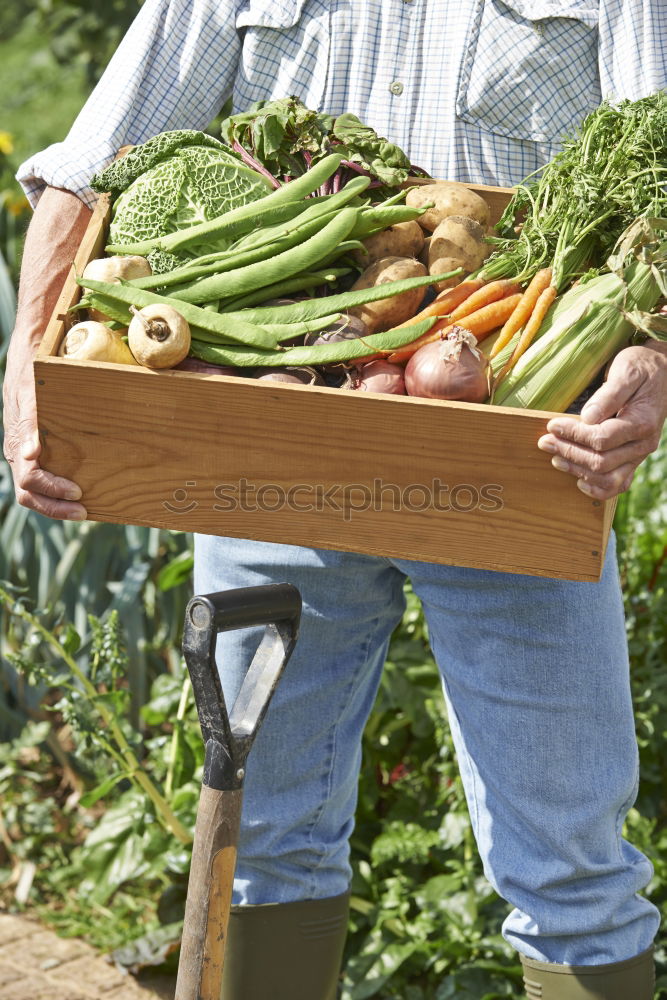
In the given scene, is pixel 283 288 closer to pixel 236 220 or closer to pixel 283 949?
pixel 236 220

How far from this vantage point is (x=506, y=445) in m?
1.73

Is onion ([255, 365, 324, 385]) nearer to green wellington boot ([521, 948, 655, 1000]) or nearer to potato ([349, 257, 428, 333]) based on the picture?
potato ([349, 257, 428, 333])

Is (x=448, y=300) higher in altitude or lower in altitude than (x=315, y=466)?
higher

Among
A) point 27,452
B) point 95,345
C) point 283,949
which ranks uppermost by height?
point 95,345

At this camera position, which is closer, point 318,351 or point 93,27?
point 318,351

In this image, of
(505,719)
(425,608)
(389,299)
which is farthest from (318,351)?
(505,719)

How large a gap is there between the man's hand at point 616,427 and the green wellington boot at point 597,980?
0.93m

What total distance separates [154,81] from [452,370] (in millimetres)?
1012

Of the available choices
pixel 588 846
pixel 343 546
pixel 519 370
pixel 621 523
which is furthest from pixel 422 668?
pixel 519 370

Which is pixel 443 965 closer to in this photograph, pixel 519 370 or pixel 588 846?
pixel 588 846

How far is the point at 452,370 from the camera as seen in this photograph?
173 cm

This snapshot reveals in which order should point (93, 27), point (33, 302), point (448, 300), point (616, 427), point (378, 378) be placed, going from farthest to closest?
point (93, 27) → point (33, 302) → point (448, 300) → point (378, 378) → point (616, 427)

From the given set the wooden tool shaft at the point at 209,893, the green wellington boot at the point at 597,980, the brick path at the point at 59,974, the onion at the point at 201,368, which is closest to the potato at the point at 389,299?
the onion at the point at 201,368

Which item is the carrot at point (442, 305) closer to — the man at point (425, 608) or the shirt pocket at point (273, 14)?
the man at point (425, 608)
